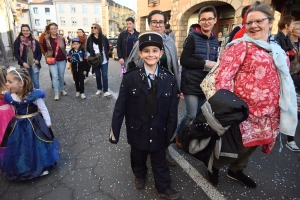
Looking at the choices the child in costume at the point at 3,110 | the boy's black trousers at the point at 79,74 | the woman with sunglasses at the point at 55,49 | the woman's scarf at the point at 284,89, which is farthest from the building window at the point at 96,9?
the woman's scarf at the point at 284,89

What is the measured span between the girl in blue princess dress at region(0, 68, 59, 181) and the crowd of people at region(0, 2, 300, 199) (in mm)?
11

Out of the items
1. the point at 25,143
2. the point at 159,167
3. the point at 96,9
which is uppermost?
the point at 96,9

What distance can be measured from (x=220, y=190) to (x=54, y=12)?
62.6 meters

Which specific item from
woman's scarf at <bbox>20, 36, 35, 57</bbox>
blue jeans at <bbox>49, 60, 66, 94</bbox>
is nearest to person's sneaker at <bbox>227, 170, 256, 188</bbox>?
blue jeans at <bbox>49, 60, 66, 94</bbox>

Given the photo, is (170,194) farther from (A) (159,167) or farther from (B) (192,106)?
(B) (192,106)

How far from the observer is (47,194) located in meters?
2.20

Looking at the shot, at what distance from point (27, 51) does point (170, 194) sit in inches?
198

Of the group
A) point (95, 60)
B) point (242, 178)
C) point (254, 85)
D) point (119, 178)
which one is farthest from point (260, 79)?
point (95, 60)

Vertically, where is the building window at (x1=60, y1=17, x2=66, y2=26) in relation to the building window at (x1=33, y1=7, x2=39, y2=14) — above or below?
below

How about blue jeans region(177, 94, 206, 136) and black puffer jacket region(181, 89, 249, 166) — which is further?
blue jeans region(177, 94, 206, 136)

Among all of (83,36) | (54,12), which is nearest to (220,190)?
(83,36)

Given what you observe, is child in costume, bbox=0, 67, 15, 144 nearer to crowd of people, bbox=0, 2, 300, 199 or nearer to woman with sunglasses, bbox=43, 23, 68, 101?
crowd of people, bbox=0, 2, 300, 199

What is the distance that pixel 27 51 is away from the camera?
5102 mm

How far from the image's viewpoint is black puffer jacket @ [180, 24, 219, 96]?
253cm
